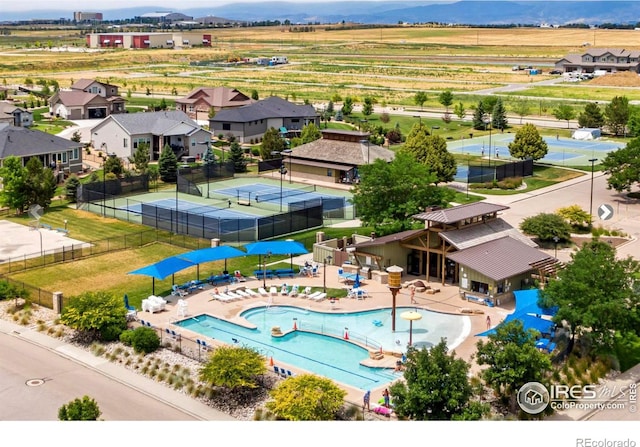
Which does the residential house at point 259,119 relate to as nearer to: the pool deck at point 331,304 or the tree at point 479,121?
the tree at point 479,121

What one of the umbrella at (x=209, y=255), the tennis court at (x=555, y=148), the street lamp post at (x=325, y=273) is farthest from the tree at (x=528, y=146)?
the umbrella at (x=209, y=255)

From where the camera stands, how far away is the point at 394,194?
47688 millimetres

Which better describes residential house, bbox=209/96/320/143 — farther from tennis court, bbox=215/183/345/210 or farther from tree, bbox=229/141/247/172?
tennis court, bbox=215/183/345/210

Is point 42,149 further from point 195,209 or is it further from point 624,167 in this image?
point 624,167

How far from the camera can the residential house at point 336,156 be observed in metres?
68.9

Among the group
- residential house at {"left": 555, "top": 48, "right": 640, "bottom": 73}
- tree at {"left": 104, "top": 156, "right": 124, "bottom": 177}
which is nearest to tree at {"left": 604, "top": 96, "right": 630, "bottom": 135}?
tree at {"left": 104, "top": 156, "right": 124, "bottom": 177}

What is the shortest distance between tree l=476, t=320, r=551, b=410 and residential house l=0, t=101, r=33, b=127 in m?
73.5

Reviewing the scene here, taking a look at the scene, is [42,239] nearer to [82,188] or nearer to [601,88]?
[82,188]

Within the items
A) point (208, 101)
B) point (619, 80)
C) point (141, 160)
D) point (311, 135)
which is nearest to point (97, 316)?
point (141, 160)

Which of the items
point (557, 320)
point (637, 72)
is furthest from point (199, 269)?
point (637, 72)

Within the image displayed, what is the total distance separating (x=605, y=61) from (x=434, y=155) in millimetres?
128704

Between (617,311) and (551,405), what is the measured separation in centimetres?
524

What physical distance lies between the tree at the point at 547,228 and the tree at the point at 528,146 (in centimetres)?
2584

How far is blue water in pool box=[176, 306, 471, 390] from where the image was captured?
103ft
